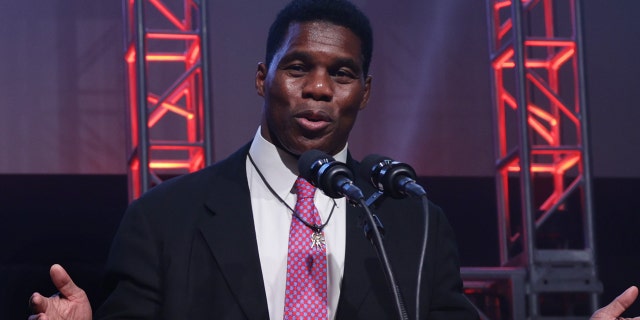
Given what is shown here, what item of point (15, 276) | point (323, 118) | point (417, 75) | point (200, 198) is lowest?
point (15, 276)

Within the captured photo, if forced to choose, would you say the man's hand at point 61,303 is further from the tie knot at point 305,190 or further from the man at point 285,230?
the tie knot at point 305,190

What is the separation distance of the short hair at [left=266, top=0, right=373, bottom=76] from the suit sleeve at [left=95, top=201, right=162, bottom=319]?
54 cm

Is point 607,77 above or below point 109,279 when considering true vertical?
above

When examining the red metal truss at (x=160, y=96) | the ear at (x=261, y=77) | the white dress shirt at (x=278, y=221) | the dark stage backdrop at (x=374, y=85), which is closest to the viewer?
the white dress shirt at (x=278, y=221)

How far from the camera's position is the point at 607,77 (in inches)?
239

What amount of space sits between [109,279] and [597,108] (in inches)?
162

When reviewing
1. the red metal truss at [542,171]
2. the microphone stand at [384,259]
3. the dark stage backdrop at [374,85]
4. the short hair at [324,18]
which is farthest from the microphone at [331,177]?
the dark stage backdrop at [374,85]

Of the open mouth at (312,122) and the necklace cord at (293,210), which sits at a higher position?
the open mouth at (312,122)

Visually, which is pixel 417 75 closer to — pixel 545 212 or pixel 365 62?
pixel 545 212

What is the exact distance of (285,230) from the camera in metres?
2.54

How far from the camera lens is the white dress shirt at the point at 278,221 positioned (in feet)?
8.07

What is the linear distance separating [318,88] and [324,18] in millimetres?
203

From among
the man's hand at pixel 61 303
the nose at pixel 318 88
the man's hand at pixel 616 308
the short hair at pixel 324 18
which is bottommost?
the man's hand at pixel 616 308

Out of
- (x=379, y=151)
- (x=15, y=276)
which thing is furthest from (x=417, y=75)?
(x=15, y=276)
